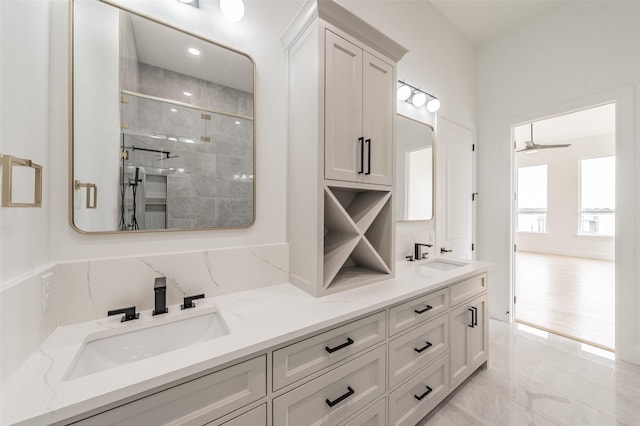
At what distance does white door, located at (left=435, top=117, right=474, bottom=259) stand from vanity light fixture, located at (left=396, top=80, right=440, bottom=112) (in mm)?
261

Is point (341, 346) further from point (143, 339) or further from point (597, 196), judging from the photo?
point (597, 196)

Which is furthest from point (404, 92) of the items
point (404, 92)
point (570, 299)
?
point (570, 299)

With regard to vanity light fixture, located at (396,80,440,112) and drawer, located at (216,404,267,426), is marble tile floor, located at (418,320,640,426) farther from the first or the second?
vanity light fixture, located at (396,80,440,112)

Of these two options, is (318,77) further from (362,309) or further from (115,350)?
(115,350)

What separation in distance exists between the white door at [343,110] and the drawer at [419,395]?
121cm

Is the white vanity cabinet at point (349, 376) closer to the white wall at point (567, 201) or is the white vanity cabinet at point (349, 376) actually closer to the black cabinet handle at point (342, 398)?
the black cabinet handle at point (342, 398)

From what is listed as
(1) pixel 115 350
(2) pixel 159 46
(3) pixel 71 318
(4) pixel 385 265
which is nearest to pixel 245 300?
(1) pixel 115 350

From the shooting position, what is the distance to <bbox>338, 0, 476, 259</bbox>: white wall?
7.18 ft

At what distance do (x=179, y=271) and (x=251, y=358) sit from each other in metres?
0.61

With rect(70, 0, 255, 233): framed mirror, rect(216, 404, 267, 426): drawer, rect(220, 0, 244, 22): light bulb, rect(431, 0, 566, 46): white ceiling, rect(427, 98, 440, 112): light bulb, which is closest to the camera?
rect(216, 404, 267, 426): drawer

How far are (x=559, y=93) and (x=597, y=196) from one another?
19.3ft

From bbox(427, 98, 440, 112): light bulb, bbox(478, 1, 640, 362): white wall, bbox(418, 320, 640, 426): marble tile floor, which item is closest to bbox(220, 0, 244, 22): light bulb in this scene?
bbox(427, 98, 440, 112): light bulb

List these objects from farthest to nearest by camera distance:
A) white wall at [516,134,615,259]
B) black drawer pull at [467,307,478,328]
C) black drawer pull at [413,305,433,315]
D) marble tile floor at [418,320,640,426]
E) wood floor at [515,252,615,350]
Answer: white wall at [516,134,615,259], wood floor at [515,252,615,350], black drawer pull at [467,307,478,328], marble tile floor at [418,320,640,426], black drawer pull at [413,305,433,315]

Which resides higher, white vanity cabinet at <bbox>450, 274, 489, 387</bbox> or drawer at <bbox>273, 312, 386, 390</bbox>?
drawer at <bbox>273, 312, 386, 390</bbox>
